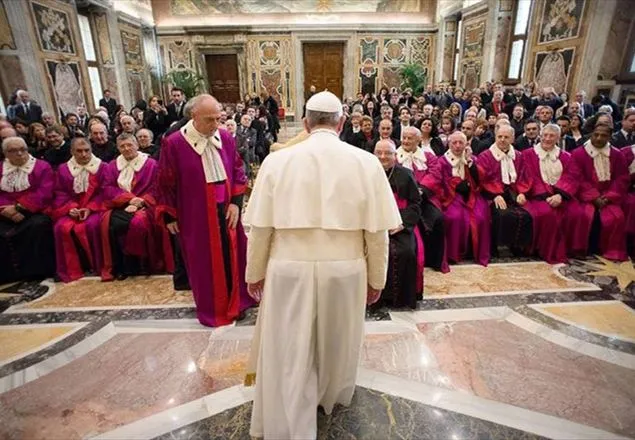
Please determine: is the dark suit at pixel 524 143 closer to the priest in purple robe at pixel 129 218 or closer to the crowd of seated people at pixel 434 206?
the crowd of seated people at pixel 434 206

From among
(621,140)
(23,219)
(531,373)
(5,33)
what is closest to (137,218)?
(23,219)

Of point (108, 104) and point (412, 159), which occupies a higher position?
point (108, 104)

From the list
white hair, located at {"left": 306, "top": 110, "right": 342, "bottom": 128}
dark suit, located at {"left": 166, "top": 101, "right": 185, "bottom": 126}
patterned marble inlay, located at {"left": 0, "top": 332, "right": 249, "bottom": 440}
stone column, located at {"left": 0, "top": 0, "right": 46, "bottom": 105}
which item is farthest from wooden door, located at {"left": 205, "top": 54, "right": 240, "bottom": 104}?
white hair, located at {"left": 306, "top": 110, "right": 342, "bottom": 128}

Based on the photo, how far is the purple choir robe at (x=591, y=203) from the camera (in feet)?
15.0

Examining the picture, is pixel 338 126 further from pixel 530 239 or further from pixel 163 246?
pixel 530 239

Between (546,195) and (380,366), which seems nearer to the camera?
(380,366)

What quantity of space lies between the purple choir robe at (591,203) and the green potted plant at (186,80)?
14928 mm

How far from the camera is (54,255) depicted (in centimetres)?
438

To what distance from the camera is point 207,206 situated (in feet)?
10.5

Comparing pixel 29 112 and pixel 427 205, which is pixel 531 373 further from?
pixel 29 112

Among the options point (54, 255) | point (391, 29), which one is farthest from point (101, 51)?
point (391, 29)

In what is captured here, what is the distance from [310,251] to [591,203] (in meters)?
4.58

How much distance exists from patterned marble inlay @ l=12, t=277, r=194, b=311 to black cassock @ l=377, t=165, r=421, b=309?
206cm

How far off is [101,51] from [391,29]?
12089 millimetres
